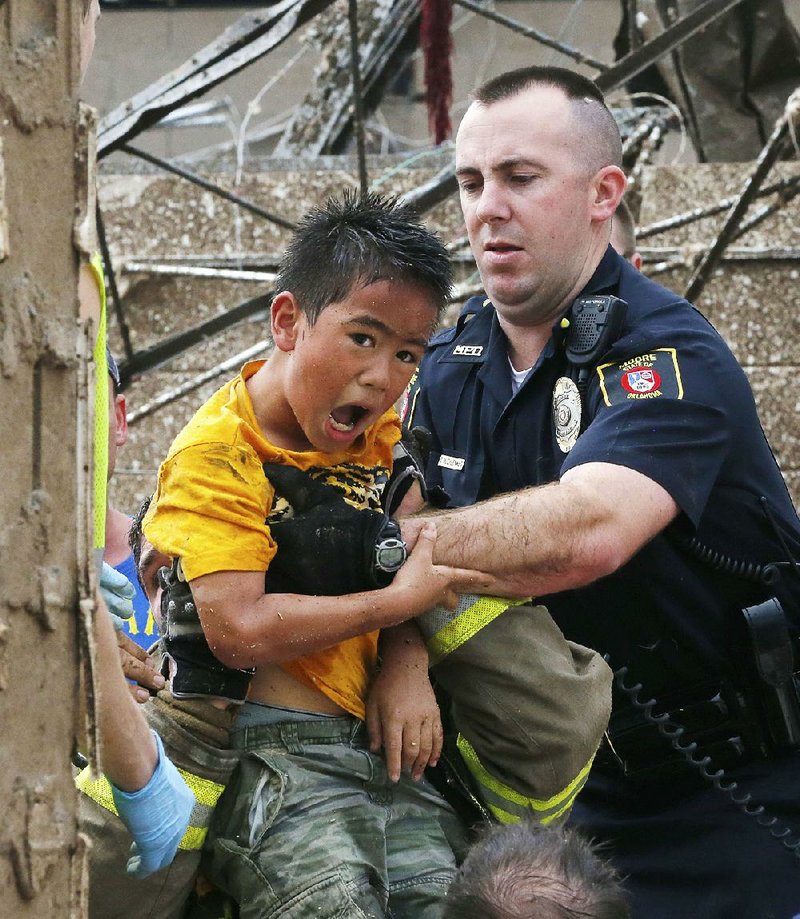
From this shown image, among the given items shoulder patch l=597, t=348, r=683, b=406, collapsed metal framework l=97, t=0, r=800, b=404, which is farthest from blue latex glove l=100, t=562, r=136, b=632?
collapsed metal framework l=97, t=0, r=800, b=404

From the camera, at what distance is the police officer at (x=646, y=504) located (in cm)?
302

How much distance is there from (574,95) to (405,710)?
6.25ft

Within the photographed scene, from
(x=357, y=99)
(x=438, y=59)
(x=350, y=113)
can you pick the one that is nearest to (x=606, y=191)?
(x=357, y=99)

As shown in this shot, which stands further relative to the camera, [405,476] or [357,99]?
[357,99]

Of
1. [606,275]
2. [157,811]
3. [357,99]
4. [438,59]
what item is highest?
[438,59]

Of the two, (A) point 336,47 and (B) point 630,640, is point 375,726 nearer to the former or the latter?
(B) point 630,640

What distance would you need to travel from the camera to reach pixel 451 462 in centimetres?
347

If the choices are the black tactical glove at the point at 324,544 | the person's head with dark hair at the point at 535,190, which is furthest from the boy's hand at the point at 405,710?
the person's head with dark hair at the point at 535,190

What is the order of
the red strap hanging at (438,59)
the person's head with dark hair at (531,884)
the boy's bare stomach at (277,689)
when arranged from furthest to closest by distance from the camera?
the red strap hanging at (438,59) → the boy's bare stomach at (277,689) → the person's head with dark hair at (531,884)

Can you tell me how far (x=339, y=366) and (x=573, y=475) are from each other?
69 cm

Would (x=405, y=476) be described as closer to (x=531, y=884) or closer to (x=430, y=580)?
(x=430, y=580)

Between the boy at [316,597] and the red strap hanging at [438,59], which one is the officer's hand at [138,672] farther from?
the red strap hanging at [438,59]

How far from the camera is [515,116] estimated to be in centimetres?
354

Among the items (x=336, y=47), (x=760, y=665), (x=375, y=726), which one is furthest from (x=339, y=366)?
(x=336, y=47)
